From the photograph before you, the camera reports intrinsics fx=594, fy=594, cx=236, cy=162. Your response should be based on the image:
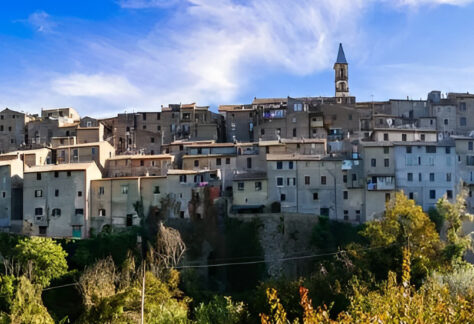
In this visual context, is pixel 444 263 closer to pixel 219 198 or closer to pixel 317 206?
pixel 317 206

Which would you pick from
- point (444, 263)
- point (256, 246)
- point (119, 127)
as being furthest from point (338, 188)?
point (119, 127)

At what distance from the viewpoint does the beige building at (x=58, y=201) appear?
5588 centimetres

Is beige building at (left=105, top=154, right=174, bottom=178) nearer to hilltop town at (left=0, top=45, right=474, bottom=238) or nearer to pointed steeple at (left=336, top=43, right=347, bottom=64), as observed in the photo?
hilltop town at (left=0, top=45, right=474, bottom=238)

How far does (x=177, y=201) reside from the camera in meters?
55.9

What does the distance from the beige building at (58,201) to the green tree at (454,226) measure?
32.2 meters

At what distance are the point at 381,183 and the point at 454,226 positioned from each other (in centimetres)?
824

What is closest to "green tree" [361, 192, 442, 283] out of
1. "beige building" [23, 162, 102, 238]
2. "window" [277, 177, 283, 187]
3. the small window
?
the small window

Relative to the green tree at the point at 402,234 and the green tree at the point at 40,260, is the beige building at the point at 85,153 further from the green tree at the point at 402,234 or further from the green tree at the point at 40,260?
the green tree at the point at 402,234

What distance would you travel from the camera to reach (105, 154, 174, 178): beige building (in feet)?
200

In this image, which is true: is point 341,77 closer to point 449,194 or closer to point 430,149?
point 430,149

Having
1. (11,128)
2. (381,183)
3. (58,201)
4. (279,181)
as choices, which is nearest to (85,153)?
(58,201)

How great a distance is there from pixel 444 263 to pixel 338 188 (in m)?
14.9

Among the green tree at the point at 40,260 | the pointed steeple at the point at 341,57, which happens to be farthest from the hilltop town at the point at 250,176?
the pointed steeple at the point at 341,57

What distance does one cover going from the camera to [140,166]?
61375 millimetres
